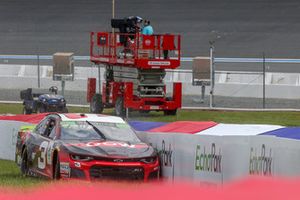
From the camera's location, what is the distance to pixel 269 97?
29.8 meters

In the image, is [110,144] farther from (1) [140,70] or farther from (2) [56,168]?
(1) [140,70]

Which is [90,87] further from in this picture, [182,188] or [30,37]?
[182,188]

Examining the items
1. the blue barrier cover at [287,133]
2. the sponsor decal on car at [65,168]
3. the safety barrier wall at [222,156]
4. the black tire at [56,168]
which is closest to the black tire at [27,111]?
the safety barrier wall at [222,156]

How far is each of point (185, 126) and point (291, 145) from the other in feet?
13.3

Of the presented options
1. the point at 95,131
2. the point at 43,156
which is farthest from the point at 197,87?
the point at 43,156

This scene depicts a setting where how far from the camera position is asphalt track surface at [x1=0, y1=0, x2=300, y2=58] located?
1572 inches

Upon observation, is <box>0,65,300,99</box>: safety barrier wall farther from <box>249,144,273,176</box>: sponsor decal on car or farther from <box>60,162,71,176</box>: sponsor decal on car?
<box>249,144,273,176</box>: sponsor decal on car

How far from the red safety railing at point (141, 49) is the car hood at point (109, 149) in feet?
46.0

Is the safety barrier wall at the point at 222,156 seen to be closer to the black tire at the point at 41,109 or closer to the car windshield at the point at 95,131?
the car windshield at the point at 95,131

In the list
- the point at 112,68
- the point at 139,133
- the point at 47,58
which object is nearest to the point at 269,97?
the point at 112,68

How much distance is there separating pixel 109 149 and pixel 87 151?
33 centimetres

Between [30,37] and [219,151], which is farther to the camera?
[30,37]

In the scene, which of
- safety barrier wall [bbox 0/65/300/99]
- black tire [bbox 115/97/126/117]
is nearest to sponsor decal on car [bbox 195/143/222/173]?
black tire [bbox 115/97/126/117]

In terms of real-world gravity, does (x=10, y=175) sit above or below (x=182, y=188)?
below
